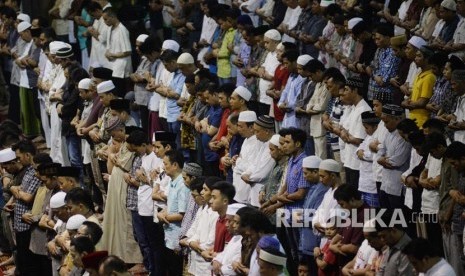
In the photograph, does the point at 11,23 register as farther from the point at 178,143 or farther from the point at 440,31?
the point at 440,31

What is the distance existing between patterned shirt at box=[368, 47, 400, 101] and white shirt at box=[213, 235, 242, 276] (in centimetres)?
360

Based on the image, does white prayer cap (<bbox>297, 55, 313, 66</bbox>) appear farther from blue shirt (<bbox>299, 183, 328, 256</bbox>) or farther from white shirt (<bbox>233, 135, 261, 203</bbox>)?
blue shirt (<bbox>299, 183, 328, 256</bbox>)

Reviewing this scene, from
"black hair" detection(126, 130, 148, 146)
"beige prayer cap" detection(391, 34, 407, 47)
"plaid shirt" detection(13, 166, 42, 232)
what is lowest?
"plaid shirt" detection(13, 166, 42, 232)

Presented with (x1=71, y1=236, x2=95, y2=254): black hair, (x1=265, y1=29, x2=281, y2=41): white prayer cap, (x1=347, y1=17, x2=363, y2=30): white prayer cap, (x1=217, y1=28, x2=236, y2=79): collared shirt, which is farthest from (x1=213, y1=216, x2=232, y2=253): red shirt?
(x1=217, y1=28, x2=236, y2=79): collared shirt

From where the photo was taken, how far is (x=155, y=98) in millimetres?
17906

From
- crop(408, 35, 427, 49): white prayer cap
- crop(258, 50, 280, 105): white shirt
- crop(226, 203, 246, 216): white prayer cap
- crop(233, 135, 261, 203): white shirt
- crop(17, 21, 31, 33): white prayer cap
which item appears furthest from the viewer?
crop(17, 21, 31, 33): white prayer cap

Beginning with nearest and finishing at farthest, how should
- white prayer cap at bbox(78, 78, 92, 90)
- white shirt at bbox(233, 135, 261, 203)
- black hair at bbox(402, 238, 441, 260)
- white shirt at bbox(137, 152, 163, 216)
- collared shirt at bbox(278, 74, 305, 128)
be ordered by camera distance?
black hair at bbox(402, 238, 441, 260) → white shirt at bbox(233, 135, 261, 203) → white shirt at bbox(137, 152, 163, 216) → collared shirt at bbox(278, 74, 305, 128) → white prayer cap at bbox(78, 78, 92, 90)

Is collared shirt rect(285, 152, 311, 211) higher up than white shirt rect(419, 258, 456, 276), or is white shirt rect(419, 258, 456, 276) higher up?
white shirt rect(419, 258, 456, 276)

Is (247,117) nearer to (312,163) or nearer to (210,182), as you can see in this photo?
(210,182)

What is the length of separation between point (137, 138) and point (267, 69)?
2.74m

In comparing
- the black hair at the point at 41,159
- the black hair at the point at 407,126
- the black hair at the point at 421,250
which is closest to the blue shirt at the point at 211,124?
the black hair at the point at 41,159

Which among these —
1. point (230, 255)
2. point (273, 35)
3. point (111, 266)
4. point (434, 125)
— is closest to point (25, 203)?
point (230, 255)

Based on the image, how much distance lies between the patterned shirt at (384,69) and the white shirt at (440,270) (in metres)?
4.69

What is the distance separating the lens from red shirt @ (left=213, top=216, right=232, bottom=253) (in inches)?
519
